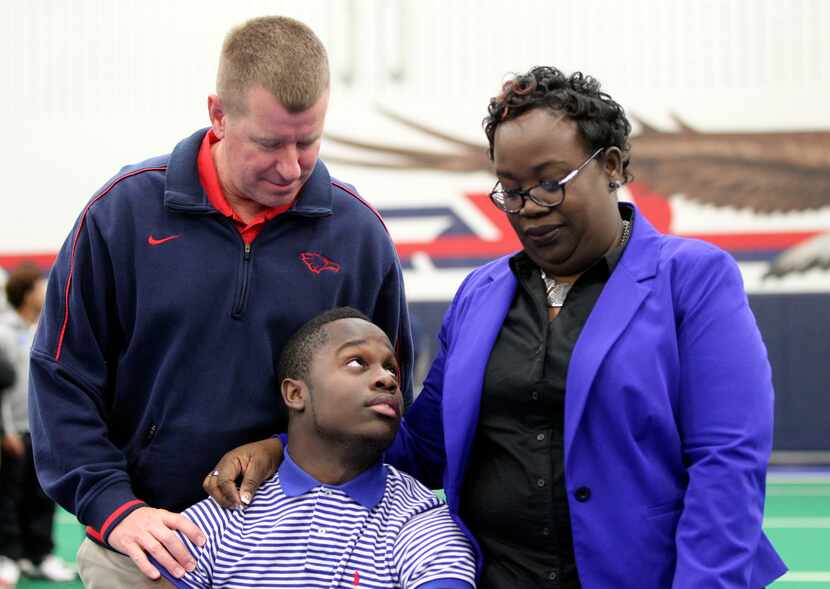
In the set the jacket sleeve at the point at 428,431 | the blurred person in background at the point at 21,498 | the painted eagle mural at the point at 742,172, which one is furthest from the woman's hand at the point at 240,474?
the painted eagle mural at the point at 742,172

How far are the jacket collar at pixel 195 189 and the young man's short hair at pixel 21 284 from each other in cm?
451

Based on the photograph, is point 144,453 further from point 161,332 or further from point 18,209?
point 18,209

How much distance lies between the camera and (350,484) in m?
2.73

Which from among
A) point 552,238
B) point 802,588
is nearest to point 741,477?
point 552,238

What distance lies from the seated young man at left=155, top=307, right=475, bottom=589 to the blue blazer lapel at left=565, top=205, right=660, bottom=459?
1.65 feet

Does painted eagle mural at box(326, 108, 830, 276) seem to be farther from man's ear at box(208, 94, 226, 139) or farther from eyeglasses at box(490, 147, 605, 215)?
eyeglasses at box(490, 147, 605, 215)

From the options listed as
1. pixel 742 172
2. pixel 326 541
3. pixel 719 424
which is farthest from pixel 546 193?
pixel 742 172

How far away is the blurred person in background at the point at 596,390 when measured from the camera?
2195 millimetres

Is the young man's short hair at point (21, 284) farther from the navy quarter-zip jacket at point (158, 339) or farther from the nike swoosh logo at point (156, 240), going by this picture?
the nike swoosh logo at point (156, 240)

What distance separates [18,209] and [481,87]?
5.45m

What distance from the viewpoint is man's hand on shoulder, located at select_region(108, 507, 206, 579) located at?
8.25 feet

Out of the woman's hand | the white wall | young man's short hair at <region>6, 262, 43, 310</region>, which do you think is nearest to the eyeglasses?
the woman's hand

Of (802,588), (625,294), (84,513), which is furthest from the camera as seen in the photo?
(802,588)

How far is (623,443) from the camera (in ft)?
7.36
